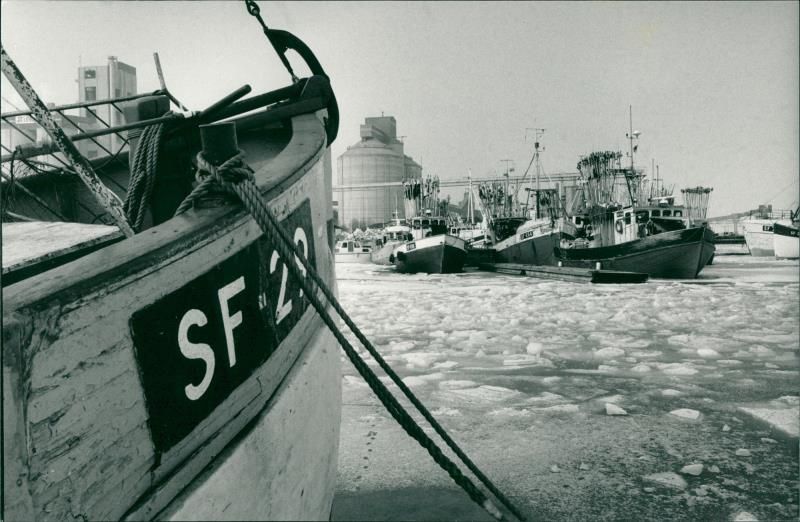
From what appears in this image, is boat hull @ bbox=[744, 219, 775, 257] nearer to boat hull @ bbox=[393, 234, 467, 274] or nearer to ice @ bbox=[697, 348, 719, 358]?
boat hull @ bbox=[393, 234, 467, 274]

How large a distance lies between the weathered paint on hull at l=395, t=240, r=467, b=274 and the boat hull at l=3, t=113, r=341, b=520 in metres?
18.3

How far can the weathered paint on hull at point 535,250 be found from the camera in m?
21.2

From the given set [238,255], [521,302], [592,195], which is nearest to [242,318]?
[238,255]

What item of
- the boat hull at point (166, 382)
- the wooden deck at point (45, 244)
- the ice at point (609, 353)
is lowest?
the ice at point (609, 353)

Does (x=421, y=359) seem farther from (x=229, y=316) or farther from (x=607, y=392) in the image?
(x=229, y=316)

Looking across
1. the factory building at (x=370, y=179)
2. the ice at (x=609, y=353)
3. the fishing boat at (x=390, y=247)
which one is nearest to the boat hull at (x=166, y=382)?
the ice at (x=609, y=353)

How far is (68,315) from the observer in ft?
3.39

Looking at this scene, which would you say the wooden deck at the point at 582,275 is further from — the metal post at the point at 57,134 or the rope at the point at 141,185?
the metal post at the point at 57,134

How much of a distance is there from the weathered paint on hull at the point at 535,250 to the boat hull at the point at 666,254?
3238 mm

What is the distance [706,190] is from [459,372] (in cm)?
4152

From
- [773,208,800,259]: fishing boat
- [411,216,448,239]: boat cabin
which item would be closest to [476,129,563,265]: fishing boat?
[411,216,448,239]: boat cabin

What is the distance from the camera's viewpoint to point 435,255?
2034 centimetres

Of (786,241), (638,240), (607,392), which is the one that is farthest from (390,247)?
(607,392)

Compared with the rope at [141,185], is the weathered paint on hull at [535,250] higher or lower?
lower
